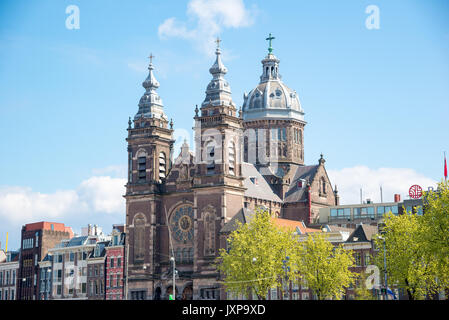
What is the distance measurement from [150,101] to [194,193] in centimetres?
1796

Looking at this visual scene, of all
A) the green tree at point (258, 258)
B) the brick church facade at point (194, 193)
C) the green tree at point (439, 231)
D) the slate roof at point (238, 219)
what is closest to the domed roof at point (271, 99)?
the brick church facade at point (194, 193)

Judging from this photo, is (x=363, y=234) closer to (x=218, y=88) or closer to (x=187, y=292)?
(x=187, y=292)

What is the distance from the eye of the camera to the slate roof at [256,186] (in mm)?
124438

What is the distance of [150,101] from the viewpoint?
125875 millimetres

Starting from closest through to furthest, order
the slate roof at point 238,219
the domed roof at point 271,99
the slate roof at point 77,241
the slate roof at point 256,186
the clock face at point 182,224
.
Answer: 1. the slate roof at point 238,219
2. the clock face at point 182,224
3. the slate roof at point 256,186
4. the domed roof at point 271,99
5. the slate roof at point 77,241

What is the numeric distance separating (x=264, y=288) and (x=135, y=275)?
3077 centimetres

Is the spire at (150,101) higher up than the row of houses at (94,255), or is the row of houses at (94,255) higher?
the spire at (150,101)

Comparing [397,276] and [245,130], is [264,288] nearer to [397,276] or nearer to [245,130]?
[397,276]

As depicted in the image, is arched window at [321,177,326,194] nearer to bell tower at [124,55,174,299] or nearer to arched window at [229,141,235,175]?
arched window at [229,141,235,175]

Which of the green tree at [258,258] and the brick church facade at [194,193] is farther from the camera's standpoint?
the brick church facade at [194,193]

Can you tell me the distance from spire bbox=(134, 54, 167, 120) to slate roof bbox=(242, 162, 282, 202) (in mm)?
15488

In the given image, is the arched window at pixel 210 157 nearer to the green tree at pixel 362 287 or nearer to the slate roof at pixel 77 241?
the green tree at pixel 362 287

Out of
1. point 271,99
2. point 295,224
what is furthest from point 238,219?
point 271,99
